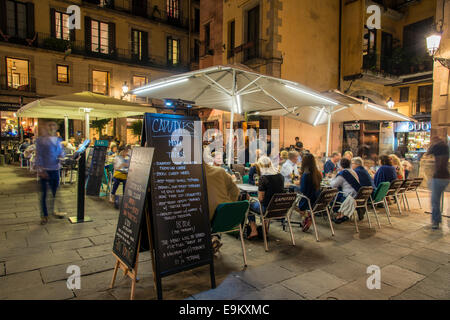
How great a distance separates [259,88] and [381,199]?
344cm

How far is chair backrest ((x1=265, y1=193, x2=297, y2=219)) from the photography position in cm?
430

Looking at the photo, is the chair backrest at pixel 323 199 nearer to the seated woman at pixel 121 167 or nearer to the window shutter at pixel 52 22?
the seated woman at pixel 121 167

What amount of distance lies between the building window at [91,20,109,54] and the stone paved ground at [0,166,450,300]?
778 inches

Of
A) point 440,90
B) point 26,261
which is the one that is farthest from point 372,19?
point 26,261

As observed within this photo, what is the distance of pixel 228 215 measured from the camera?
350cm

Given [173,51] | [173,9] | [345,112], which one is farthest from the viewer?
[173,51]

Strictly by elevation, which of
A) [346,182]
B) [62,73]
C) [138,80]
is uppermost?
[138,80]

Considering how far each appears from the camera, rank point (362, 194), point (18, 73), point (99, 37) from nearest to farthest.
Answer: point (362, 194) < point (18, 73) < point (99, 37)

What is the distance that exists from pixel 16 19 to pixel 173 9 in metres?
12.1

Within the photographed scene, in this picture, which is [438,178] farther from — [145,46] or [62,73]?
[145,46]

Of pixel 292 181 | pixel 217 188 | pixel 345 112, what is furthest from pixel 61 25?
pixel 217 188

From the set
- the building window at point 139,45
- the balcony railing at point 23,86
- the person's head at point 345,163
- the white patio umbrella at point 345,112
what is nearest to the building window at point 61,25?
the balcony railing at point 23,86

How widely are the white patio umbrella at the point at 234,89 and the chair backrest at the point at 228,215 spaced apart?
2419mm

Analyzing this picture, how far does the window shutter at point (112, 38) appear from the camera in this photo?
22422mm
